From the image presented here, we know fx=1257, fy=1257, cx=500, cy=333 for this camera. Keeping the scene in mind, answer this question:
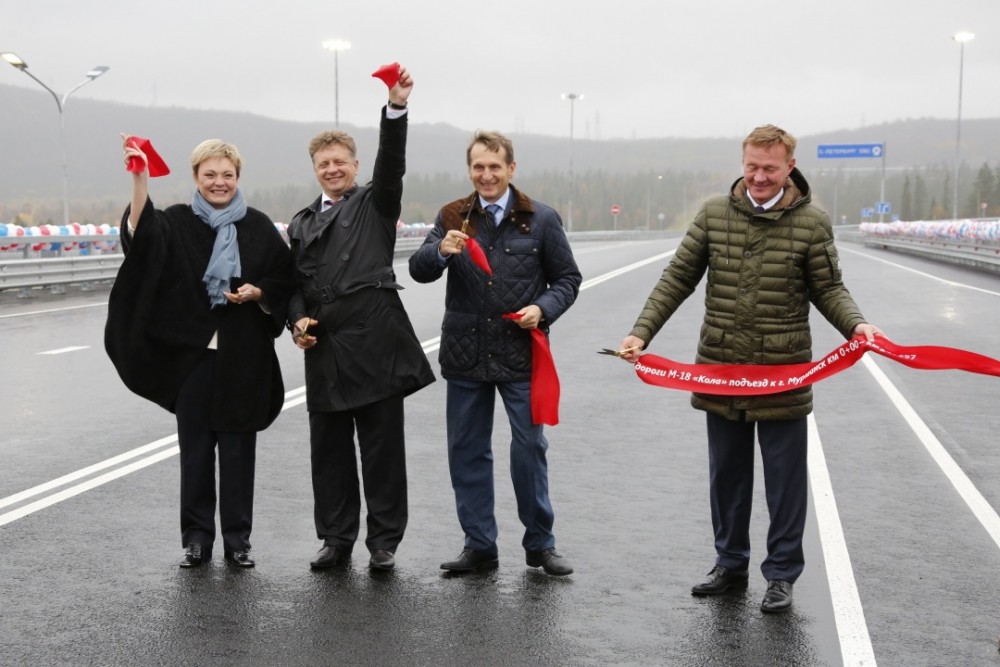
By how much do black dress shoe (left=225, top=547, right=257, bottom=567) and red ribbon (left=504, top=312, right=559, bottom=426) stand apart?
4.71 feet

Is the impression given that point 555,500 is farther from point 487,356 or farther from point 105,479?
point 105,479

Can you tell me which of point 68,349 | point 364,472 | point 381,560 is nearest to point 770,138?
point 364,472

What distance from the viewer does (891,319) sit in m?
18.8

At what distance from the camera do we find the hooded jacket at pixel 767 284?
512cm

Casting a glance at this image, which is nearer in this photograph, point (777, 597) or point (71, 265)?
point (777, 597)

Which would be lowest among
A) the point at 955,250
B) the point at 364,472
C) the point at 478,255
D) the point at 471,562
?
the point at 471,562

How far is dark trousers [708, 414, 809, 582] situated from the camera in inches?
204

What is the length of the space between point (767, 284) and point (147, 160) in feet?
8.91

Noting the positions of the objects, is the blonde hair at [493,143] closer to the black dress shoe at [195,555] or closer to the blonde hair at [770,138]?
the blonde hair at [770,138]

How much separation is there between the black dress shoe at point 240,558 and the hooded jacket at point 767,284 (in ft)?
7.01

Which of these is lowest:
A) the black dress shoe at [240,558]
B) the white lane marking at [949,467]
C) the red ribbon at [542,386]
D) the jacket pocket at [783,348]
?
the white lane marking at [949,467]

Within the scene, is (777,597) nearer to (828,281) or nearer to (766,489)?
(766,489)

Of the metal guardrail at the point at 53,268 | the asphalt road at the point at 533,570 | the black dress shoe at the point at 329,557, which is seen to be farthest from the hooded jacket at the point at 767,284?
the metal guardrail at the point at 53,268

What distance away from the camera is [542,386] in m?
5.45
